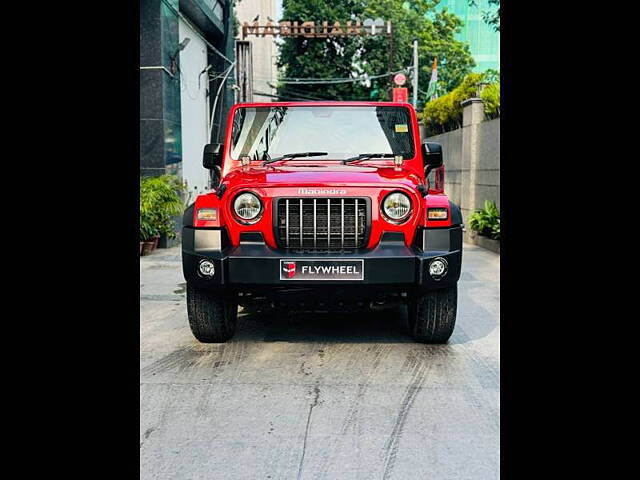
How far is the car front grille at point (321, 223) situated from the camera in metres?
4.87

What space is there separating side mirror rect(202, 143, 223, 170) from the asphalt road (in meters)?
1.40

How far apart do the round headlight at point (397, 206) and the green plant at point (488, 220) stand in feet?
21.5

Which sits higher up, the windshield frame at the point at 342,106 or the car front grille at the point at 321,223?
the windshield frame at the point at 342,106

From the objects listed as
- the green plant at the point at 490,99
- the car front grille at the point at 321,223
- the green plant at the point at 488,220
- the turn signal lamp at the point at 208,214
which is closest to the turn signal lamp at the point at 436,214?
the car front grille at the point at 321,223

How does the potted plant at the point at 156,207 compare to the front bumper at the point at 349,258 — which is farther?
the potted plant at the point at 156,207

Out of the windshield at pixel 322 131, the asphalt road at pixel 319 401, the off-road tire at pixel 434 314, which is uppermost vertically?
the windshield at pixel 322 131

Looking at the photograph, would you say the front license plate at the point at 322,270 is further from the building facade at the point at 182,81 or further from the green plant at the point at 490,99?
the green plant at the point at 490,99

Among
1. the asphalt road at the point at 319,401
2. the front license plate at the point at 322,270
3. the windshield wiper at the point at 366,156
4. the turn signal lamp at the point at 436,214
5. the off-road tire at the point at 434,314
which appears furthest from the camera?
the windshield wiper at the point at 366,156

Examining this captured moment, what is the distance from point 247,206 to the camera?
16.2 ft
